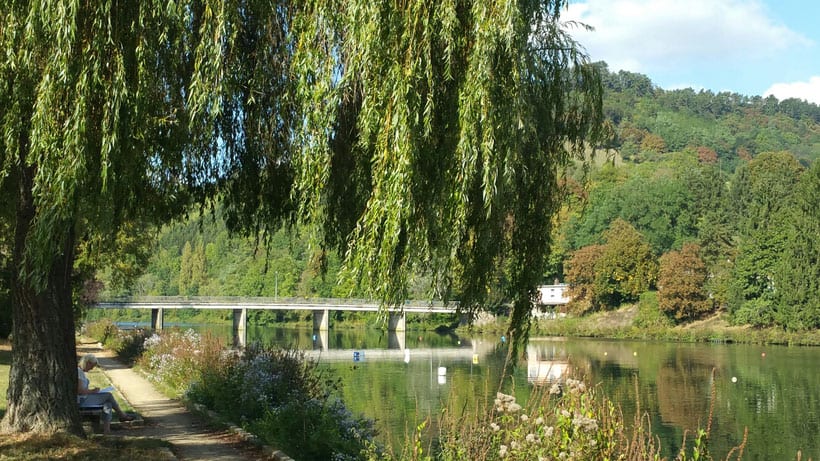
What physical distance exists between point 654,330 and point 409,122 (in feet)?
207

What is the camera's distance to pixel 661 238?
91.2 metres

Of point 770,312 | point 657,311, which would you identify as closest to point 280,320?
point 657,311

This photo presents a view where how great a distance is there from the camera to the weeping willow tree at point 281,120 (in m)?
8.21

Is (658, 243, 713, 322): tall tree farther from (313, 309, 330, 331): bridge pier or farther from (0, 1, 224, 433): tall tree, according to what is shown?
(0, 1, 224, 433): tall tree

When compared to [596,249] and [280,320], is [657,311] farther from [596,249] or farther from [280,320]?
[280,320]

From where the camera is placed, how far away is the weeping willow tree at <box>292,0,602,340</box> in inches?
322

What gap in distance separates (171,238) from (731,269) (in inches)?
4278

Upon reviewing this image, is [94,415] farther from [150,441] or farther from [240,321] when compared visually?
[240,321]

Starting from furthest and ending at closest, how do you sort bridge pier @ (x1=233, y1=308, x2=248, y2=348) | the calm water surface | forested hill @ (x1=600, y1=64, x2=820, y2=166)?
forested hill @ (x1=600, y1=64, x2=820, y2=166), bridge pier @ (x1=233, y1=308, x2=248, y2=348), the calm water surface

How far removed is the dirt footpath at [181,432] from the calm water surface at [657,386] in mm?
2055

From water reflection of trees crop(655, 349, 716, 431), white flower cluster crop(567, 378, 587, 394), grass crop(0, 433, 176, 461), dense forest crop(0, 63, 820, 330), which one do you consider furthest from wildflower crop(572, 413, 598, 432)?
dense forest crop(0, 63, 820, 330)

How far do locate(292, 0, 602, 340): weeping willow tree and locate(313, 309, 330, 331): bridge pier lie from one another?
2853 inches

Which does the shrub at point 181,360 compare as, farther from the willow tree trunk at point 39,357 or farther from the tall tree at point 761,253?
the tall tree at point 761,253

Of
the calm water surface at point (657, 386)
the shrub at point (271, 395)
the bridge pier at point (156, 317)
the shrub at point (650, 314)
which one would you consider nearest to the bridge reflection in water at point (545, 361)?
the calm water surface at point (657, 386)
